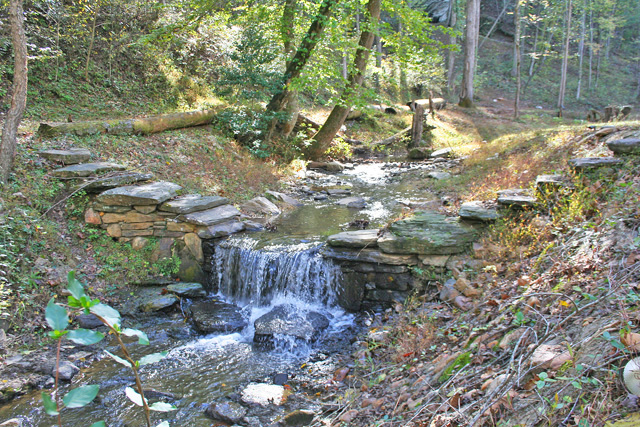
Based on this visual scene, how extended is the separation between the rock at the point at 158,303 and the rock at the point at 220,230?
121 cm

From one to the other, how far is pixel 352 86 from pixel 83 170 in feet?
24.3

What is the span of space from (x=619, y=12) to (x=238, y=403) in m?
46.2

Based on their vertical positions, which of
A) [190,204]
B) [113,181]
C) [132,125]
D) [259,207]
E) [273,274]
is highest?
[132,125]

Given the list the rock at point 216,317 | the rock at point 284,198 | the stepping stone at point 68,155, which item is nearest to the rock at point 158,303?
the rock at point 216,317

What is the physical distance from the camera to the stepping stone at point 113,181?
23.4ft

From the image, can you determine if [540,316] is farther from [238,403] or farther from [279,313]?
[279,313]

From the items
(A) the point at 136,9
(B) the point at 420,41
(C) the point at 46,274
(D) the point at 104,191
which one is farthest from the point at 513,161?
(A) the point at 136,9

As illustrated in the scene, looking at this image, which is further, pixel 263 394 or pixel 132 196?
pixel 132 196

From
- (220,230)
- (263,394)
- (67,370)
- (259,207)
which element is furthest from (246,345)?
(259,207)

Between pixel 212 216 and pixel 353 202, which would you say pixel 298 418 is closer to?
pixel 212 216

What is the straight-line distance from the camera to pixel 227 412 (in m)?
4.00

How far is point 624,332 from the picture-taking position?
229cm

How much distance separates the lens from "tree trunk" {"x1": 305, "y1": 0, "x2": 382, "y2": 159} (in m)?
10.7

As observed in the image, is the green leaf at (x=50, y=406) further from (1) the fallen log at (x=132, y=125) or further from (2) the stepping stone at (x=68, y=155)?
(1) the fallen log at (x=132, y=125)
